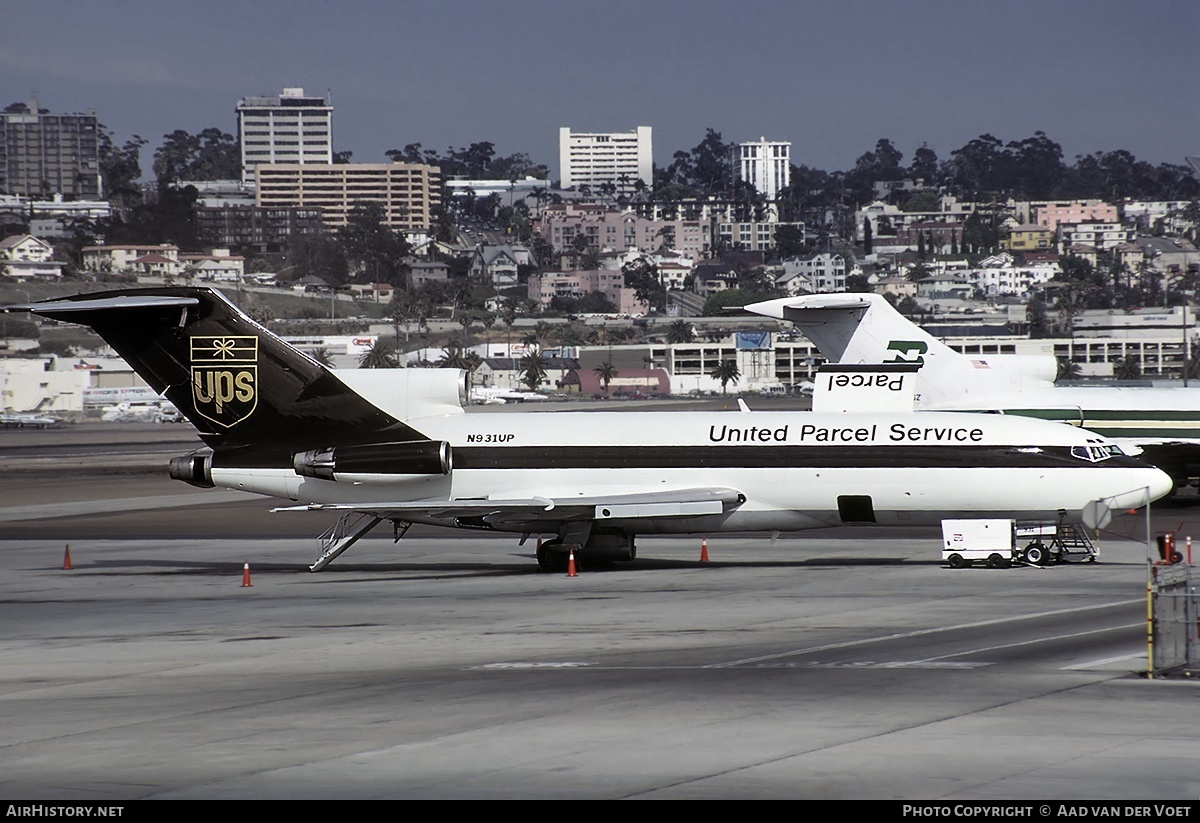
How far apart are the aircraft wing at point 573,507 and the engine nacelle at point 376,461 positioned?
3.72 feet

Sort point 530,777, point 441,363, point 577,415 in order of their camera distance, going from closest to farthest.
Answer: point 530,777
point 577,415
point 441,363

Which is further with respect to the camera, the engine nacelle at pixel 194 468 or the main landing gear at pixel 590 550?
the engine nacelle at pixel 194 468

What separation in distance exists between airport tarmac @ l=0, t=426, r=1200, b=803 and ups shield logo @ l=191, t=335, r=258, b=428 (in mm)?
4102

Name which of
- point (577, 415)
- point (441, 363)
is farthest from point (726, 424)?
point (441, 363)

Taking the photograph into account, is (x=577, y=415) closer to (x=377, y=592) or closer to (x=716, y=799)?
(x=377, y=592)

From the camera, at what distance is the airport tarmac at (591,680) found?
14469 millimetres

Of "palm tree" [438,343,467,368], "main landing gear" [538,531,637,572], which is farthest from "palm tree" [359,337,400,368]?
"main landing gear" [538,531,637,572]

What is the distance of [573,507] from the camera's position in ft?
117

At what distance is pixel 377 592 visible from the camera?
3300 centimetres

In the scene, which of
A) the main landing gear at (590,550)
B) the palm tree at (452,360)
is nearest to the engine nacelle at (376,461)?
the main landing gear at (590,550)

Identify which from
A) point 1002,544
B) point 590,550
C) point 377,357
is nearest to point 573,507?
point 590,550

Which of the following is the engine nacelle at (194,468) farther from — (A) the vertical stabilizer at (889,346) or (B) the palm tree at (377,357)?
(B) the palm tree at (377,357)

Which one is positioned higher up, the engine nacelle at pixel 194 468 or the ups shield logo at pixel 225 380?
the ups shield logo at pixel 225 380
